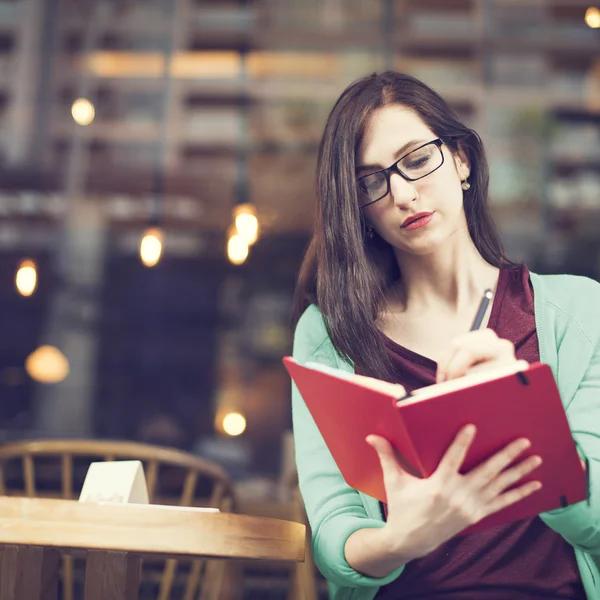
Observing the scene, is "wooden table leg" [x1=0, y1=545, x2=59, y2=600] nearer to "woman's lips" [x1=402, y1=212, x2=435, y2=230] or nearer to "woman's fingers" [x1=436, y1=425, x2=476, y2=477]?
"woman's fingers" [x1=436, y1=425, x2=476, y2=477]

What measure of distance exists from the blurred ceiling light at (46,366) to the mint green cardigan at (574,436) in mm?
4440

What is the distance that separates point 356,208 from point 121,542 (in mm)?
666

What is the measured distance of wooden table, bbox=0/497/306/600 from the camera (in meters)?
0.92

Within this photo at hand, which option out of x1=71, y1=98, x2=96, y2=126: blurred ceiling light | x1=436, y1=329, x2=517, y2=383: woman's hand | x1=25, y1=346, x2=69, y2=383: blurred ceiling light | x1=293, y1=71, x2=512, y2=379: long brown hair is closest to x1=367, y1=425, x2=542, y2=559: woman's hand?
x1=436, y1=329, x2=517, y2=383: woman's hand

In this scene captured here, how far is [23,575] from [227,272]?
498cm

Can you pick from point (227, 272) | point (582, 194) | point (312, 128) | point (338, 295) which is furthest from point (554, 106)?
point (338, 295)

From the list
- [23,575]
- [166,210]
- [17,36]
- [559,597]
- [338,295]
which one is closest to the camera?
[23,575]

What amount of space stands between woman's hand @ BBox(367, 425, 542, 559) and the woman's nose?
0.48 metres

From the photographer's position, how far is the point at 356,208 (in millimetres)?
1250

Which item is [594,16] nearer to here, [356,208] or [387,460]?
[356,208]

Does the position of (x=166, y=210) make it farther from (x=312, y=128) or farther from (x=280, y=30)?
(x=280, y=30)

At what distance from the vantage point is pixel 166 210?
5715 millimetres

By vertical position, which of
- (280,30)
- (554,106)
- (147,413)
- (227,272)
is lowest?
(147,413)

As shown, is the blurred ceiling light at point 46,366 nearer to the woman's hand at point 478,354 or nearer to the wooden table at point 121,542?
the wooden table at point 121,542
